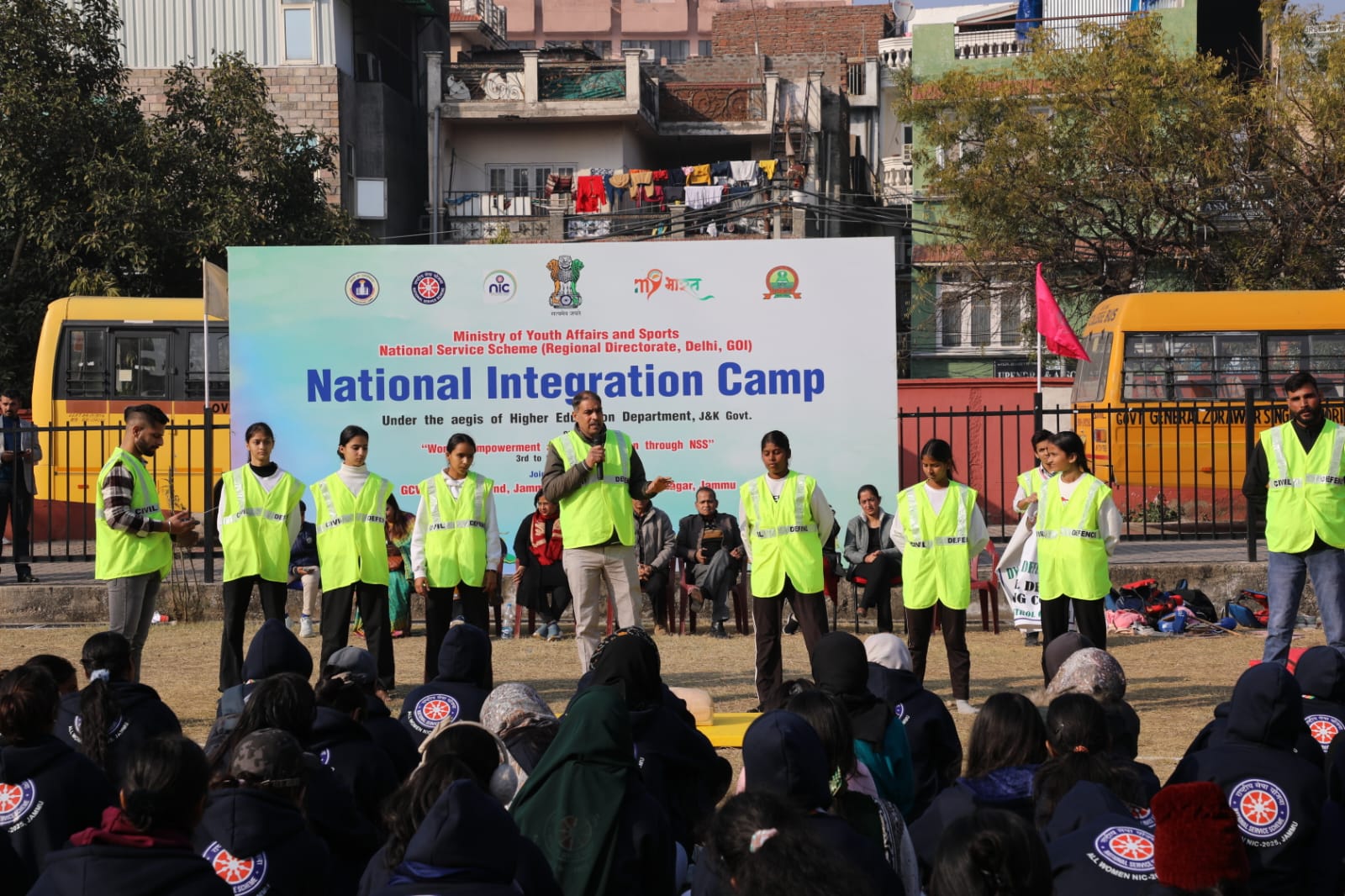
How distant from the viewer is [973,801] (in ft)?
14.9

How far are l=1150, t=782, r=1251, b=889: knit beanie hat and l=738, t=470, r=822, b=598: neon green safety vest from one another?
619cm

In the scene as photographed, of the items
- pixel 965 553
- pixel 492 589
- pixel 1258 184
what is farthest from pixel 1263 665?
pixel 1258 184

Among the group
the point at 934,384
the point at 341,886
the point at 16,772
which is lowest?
the point at 341,886

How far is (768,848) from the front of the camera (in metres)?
2.81

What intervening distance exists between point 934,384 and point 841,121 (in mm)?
17423

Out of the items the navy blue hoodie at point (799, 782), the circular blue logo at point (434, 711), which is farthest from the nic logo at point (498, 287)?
the navy blue hoodie at point (799, 782)

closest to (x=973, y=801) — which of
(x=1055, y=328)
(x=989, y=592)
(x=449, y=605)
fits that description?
(x=449, y=605)

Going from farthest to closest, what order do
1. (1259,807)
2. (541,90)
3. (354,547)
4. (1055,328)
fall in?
(541,90), (1055,328), (354,547), (1259,807)

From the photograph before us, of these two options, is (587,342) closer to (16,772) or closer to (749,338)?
(749,338)

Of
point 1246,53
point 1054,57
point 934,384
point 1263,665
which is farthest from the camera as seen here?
point 1246,53

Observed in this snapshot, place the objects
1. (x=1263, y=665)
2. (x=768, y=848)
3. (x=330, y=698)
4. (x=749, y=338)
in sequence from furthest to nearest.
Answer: (x=749, y=338) < (x=330, y=698) < (x=1263, y=665) < (x=768, y=848)

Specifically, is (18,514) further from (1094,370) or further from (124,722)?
(1094,370)

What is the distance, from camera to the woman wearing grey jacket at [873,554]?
13.6 m

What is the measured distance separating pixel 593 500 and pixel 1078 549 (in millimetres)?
2994
